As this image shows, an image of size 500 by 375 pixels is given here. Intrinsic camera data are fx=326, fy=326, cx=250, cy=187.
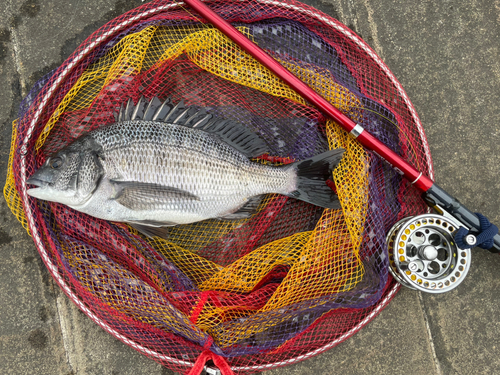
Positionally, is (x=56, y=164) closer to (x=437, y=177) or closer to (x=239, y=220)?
(x=239, y=220)

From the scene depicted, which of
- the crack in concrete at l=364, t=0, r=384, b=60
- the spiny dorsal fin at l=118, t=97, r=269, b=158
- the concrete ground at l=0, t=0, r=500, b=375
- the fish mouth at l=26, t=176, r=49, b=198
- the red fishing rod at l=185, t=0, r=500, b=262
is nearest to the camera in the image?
the fish mouth at l=26, t=176, r=49, b=198

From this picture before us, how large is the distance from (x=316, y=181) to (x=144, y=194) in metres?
1.19

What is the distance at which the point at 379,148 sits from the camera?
2232 millimetres

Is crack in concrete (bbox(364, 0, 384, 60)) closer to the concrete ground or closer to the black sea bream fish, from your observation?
the concrete ground

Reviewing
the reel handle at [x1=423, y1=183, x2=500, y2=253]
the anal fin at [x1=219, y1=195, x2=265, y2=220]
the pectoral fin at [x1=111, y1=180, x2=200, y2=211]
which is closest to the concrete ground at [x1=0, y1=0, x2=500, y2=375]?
the reel handle at [x1=423, y1=183, x2=500, y2=253]

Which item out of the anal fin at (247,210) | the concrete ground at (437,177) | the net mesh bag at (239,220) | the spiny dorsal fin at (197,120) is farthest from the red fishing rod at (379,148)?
the anal fin at (247,210)

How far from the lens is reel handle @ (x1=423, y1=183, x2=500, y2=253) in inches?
86.8

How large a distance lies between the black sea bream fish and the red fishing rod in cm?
24

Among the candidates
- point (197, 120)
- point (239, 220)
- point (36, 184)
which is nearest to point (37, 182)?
point (36, 184)

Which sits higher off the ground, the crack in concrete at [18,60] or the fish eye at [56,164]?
the crack in concrete at [18,60]

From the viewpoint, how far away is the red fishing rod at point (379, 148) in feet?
7.22

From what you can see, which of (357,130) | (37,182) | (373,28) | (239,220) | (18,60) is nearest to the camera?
(37,182)

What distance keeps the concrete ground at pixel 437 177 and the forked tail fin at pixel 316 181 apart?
1101 millimetres

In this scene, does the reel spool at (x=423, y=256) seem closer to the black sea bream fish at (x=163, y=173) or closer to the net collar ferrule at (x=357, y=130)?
the black sea bream fish at (x=163, y=173)
